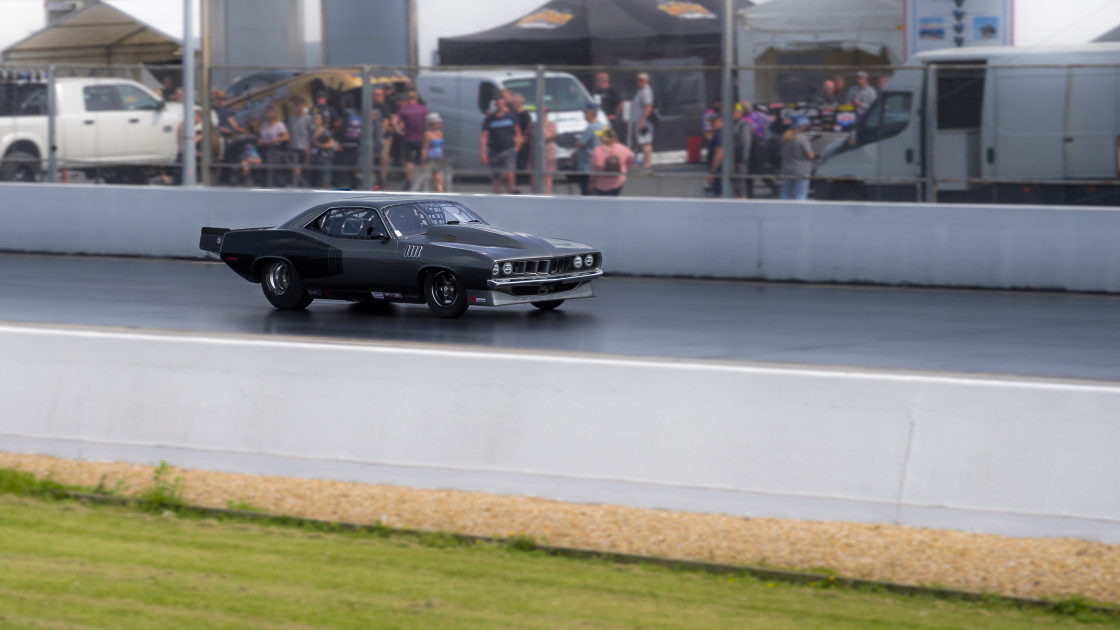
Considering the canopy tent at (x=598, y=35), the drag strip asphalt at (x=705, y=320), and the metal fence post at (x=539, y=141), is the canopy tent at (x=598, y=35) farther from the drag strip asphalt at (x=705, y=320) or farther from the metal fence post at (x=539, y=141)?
the drag strip asphalt at (x=705, y=320)

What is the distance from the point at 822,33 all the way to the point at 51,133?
37.1 ft

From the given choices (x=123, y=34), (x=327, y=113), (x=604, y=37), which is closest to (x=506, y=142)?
(x=327, y=113)

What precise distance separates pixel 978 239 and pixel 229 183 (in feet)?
33.1

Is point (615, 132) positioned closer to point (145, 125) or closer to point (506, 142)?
point (506, 142)

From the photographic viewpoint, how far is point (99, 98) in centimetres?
2003

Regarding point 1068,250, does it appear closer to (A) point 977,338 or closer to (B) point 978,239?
(B) point 978,239

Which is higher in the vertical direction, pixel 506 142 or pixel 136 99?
pixel 136 99

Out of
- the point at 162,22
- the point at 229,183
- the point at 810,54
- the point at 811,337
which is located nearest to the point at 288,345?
the point at 811,337

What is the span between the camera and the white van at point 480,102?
17.0 m

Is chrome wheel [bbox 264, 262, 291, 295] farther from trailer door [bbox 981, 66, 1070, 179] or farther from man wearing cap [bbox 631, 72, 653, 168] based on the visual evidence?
trailer door [bbox 981, 66, 1070, 179]

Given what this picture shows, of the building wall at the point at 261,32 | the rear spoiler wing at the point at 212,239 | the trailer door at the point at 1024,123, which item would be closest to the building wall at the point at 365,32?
the building wall at the point at 261,32

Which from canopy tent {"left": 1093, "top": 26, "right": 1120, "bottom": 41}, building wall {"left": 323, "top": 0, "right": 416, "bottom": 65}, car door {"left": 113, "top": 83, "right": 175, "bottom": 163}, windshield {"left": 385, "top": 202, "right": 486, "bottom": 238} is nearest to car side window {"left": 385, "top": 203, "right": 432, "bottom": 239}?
windshield {"left": 385, "top": 202, "right": 486, "bottom": 238}

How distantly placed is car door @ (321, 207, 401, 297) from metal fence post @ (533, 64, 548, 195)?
14.7ft

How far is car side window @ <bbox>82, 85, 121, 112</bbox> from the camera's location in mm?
19844
